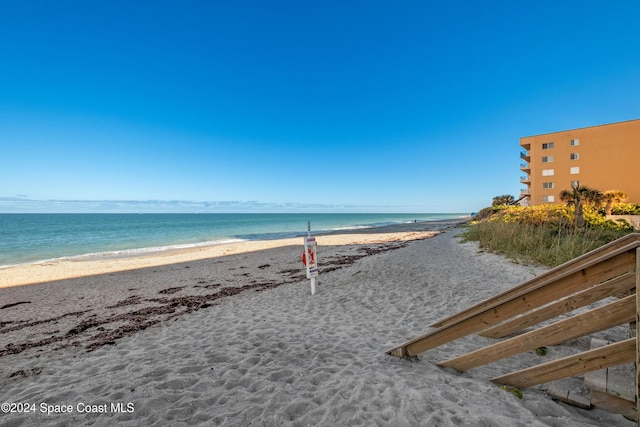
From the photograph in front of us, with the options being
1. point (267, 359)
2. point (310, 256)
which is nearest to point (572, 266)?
point (267, 359)

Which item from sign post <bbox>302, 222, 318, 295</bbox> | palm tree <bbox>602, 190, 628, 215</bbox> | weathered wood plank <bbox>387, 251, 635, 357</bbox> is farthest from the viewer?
palm tree <bbox>602, 190, 628, 215</bbox>

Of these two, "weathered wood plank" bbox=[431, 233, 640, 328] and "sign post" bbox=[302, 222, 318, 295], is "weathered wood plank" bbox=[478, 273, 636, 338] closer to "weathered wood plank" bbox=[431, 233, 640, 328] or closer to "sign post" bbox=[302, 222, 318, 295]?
"weathered wood plank" bbox=[431, 233, 640, 328]

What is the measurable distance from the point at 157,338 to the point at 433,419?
474 centimetres

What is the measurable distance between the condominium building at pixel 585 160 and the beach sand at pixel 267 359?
35751mm

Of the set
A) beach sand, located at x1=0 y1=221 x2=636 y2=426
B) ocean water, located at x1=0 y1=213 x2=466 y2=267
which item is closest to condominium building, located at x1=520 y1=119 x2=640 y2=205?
ocean water, located at x1=0 y1=213 x2=466 y2=267

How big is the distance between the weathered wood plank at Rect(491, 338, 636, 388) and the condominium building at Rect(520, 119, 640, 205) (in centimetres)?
4198

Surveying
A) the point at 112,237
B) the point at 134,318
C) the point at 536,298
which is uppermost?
the point at 536,298

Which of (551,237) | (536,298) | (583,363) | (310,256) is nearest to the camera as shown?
(583,363)

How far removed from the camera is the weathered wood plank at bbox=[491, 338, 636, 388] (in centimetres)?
218

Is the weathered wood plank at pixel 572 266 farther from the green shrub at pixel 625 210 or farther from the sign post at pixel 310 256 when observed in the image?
the green shrub at pixel 625 210

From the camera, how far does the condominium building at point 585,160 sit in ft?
103

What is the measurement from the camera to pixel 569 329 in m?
2.43

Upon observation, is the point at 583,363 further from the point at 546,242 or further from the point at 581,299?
the point at 546,242

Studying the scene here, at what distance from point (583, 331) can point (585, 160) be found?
43264 mm
